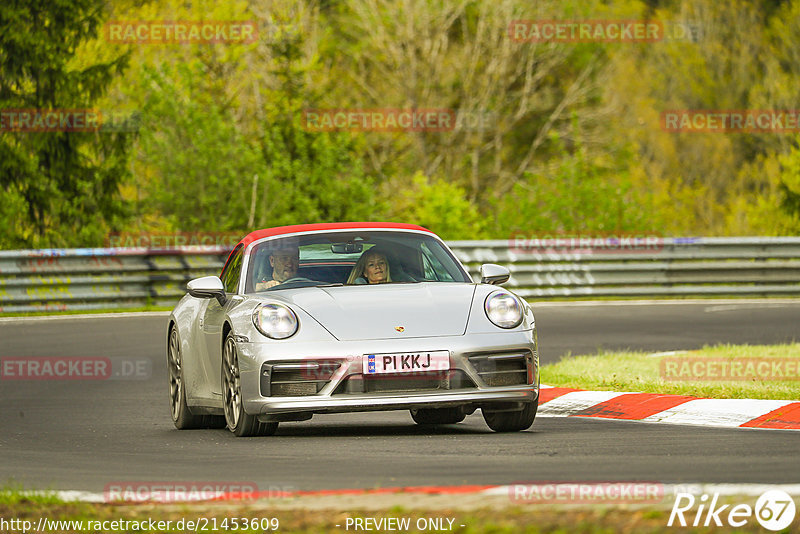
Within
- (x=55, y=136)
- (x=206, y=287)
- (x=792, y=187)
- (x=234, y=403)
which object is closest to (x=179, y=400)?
(x=206, y=287)

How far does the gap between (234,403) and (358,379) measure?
105 centimetres

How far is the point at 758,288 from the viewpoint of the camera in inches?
989

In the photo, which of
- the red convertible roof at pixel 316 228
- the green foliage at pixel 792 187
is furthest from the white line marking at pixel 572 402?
the green foliage at pixel 792 187

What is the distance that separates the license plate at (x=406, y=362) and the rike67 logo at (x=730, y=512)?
3176 millimetres

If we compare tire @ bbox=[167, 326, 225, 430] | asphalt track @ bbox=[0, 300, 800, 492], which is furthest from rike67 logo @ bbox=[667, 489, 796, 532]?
tire @ bbox=[167, 326, 225, 430]

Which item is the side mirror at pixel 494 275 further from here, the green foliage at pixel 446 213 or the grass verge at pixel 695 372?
the green foliage at pixel 446 213

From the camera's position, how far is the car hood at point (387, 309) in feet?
29.0

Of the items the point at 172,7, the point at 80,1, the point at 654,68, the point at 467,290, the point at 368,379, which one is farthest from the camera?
the point at 654,68

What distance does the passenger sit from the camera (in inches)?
387

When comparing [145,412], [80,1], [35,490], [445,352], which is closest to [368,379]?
[445,352]

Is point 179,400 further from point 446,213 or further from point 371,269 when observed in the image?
point 446,213

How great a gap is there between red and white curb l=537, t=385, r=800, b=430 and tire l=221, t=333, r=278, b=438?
253 cm

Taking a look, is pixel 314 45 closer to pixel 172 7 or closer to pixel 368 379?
pixel 172 7

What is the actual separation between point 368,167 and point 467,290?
3447 cm
